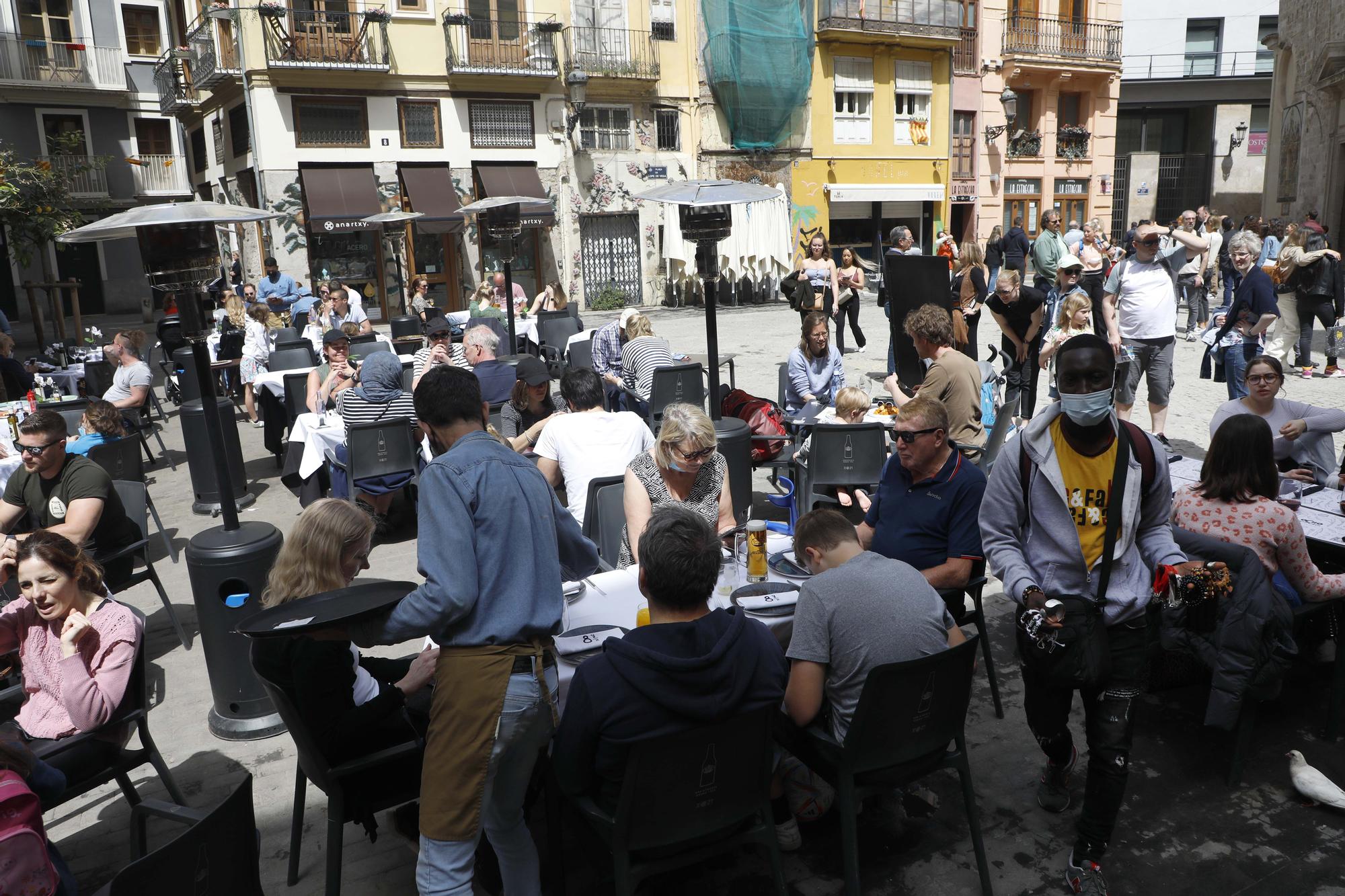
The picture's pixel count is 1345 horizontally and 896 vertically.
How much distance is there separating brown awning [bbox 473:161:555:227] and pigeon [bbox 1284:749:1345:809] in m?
18.9

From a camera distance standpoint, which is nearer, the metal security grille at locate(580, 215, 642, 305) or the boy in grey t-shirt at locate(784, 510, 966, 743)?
the boy in grey t-shirt at locate(784, 510, 966, 743)

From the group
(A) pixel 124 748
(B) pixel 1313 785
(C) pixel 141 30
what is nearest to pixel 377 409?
(A) pixel 124 748

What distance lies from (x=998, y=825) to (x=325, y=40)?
20921 millimetres

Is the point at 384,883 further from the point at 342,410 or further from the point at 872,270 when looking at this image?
the point at 872,270

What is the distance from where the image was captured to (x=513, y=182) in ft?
70.9

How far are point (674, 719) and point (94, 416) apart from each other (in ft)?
19.5

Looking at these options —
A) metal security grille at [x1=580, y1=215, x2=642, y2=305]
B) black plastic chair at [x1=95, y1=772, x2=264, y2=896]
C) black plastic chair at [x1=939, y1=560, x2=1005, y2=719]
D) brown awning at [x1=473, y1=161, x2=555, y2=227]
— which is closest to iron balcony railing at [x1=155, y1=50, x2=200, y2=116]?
brown awning at [x1=473, y1=161, x2=555, y2=227]

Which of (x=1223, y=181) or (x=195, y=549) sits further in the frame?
(x=1223, y=181)

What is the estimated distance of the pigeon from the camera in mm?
3451

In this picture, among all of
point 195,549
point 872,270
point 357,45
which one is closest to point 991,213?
point 872,270

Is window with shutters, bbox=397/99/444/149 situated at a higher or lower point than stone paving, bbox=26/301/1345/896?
higher

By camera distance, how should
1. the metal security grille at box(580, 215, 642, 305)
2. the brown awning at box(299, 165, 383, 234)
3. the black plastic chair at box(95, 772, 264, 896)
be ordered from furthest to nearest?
the metal security grille at box(580, 215, 642, 305) < the brown awning at box(299, 165, 383, 234) < the black plastic chair at box(95, 772, 264, 896)

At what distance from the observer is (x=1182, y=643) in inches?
152

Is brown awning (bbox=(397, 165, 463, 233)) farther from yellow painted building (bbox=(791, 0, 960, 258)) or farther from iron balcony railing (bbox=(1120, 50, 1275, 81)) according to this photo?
iron balcony railing (bbox=(1120, 50, 1275, 81))
